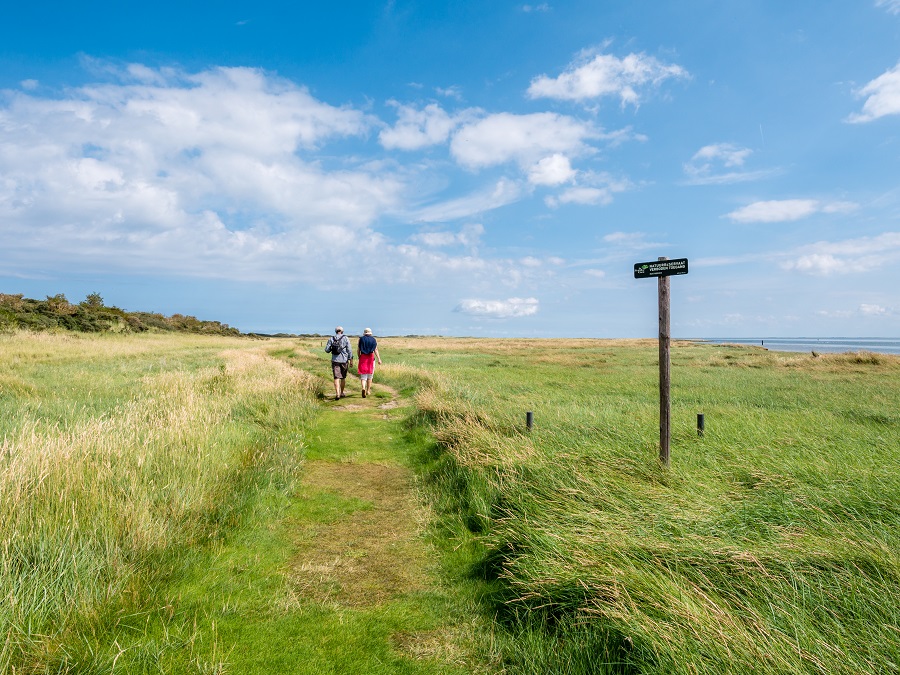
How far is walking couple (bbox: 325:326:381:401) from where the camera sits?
51.7 feet

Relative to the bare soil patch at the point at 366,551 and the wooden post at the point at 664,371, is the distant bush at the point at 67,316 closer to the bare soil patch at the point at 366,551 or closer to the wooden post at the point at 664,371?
the bare soil patch at the point at 366,551

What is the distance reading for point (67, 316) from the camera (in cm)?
4809

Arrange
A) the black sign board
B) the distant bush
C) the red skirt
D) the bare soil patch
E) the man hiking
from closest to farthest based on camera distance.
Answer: the bare soil patch < the black sign board < the man hiking < the red skirt < the distant bush

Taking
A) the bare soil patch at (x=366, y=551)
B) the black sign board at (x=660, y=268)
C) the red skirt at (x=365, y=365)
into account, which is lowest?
the bare soil patch at (x=366, y=551)

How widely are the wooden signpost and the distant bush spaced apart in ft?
150

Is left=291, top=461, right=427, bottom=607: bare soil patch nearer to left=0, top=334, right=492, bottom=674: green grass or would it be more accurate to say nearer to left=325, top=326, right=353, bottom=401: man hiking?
left=0, top=334, right=492, bottom=674: green grass

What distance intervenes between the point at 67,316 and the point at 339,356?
49579 millimetres

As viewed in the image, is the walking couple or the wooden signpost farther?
the walking couple

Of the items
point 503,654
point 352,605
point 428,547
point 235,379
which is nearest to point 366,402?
point 235,379

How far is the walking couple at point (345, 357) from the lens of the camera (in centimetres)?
1576

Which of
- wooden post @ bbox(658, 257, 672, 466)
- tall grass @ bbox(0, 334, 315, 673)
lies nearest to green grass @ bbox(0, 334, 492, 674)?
tall grass @ bbox(0, 334, 315, 673)

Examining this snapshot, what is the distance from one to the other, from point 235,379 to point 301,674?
12982 millimetres

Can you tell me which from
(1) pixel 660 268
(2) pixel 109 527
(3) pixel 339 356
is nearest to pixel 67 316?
(3) pixel 339 356

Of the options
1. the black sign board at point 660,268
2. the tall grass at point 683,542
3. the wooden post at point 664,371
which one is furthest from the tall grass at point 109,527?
the black sign board at point 660,268
